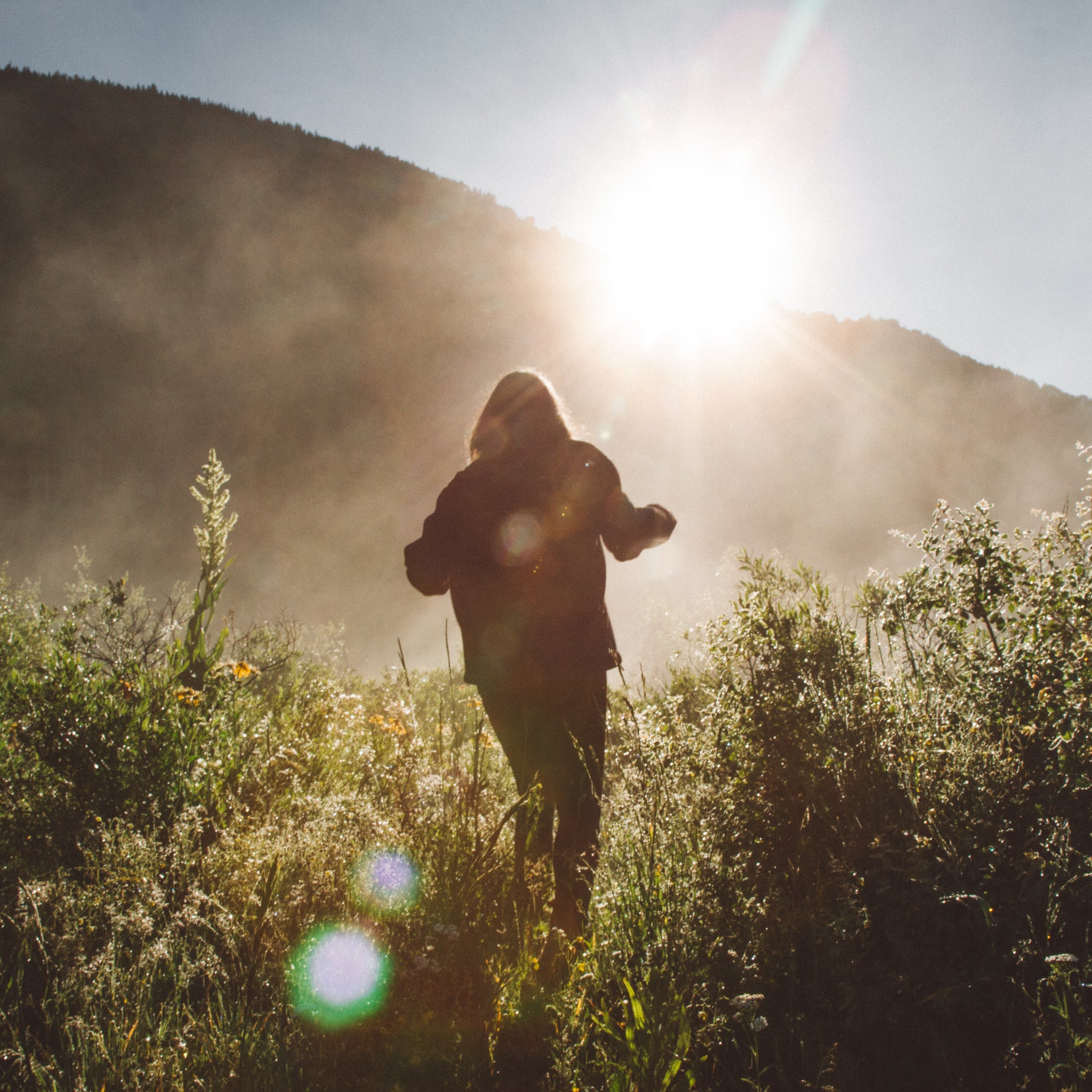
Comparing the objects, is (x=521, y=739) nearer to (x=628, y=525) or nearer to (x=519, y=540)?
(x=519, y=540)

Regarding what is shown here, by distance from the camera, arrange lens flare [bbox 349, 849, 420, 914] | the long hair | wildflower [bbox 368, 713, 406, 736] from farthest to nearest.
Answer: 1. wildflower [bbox 368, 713, 406, 736]
2. the long hair
3. lens flare [bbox 349, 849, 420, 914]

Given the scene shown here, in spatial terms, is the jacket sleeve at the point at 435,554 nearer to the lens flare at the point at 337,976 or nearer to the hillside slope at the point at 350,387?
the lens flare at the point at 337,976

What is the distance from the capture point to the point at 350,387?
3073cm

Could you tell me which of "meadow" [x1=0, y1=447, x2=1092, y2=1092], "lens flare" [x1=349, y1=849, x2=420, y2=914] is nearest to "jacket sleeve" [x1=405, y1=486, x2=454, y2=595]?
"meadow" [x1=0, y1=447, x2=1092, y2=1092]

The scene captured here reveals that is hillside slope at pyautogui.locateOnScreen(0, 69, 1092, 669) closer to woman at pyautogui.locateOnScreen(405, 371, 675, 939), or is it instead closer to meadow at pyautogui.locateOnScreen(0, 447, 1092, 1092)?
meadow at pyautogui.locateOnScreen(0, 447, 1092, 1092)

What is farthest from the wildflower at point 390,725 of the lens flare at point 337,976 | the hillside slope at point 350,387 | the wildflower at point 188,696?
the hillside slope at point 350,387

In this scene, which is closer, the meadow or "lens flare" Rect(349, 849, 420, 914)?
the meadow

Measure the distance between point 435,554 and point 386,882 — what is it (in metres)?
1.01

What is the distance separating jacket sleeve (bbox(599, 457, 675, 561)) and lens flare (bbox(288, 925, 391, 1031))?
4.40 feet

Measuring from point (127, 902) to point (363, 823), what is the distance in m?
0.54

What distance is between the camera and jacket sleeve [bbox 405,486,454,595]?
191cm

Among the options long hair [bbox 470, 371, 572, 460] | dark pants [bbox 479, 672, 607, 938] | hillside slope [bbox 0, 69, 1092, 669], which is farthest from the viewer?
hillside slope [bbox 0, 69, 1092, 669]

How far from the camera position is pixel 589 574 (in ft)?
6.22

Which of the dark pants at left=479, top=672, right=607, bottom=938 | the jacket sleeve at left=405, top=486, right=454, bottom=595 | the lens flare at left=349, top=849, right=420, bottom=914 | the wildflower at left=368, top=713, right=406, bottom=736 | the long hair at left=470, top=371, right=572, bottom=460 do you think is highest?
the long hair at left=470, top=371, right=572, bottom=460
